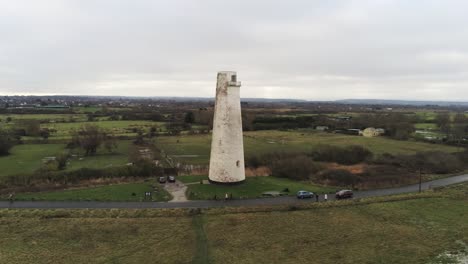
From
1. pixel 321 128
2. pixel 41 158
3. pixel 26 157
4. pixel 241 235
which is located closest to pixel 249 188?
pixel 241 235

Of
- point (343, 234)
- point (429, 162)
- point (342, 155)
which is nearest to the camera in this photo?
point (343, 234)

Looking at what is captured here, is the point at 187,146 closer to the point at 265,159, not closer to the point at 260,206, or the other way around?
the point at 265,159

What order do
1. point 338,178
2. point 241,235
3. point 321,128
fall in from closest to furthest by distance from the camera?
point 241,235 < point 338,178 < point 321,128

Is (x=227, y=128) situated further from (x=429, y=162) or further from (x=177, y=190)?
(x=429, y=162)

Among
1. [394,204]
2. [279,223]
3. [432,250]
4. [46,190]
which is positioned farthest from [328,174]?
[46,190]

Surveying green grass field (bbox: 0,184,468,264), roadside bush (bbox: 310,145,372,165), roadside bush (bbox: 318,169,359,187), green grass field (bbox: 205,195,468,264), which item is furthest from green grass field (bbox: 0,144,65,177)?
roadside bush (bbox: 310,145,372,165)

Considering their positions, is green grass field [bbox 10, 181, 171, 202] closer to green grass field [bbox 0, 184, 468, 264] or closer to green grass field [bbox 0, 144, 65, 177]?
green grass field [bbox 0, 184, 468, 264]
